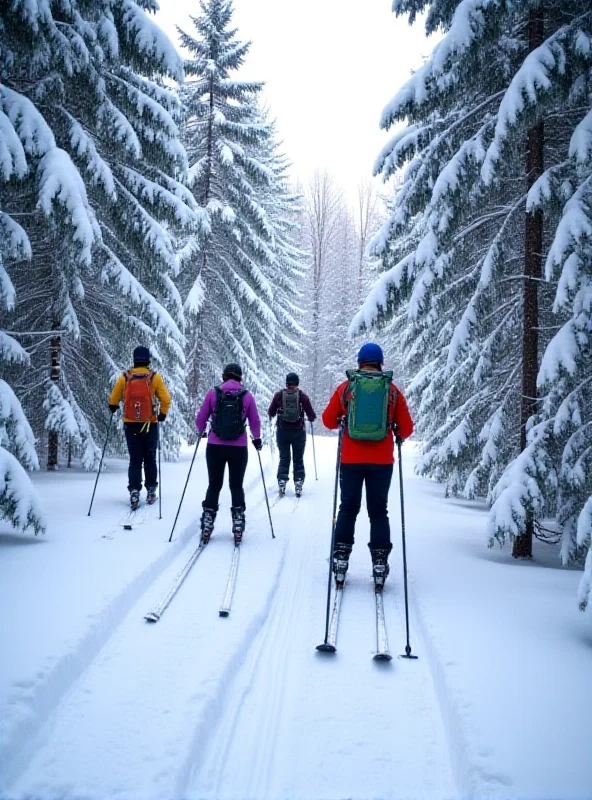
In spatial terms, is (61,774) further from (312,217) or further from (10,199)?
(312,217)

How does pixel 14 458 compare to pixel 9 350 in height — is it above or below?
below

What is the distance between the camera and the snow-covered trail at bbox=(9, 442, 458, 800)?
2680 mm

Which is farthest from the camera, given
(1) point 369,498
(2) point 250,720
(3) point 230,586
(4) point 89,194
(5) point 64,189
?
(4) point 89,194

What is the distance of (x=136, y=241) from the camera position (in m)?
9.65

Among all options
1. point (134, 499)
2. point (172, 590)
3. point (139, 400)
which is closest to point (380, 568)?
point (172, 590)

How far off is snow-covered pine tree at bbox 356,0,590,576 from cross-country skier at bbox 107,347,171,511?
12.0ft

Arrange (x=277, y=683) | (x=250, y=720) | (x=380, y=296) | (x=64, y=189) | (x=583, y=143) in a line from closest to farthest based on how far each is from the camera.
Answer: (x=250, y=720) < (x=277, y=683) < (x=583, y=143) < (x=380, y=296) < (x=64, y=189)

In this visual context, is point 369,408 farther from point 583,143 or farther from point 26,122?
point 26,122

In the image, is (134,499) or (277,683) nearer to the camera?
(277,683)

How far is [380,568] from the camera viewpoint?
5.36 metres

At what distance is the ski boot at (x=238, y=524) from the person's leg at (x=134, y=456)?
198 cm

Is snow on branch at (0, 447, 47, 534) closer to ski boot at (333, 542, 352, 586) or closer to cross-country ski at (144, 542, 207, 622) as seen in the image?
cross-country ski at (144, 542, 207, 622)

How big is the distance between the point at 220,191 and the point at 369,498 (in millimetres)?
15304

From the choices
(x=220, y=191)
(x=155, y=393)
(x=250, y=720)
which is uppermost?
(x=220, y=191)
